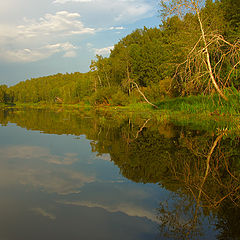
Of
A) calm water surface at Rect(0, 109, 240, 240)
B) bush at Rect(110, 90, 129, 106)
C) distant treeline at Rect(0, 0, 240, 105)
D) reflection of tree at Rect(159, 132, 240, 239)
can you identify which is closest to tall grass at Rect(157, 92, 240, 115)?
distant treeline at Rect(0, 0, 240, 105)

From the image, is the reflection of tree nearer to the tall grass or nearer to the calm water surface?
the calm water surface

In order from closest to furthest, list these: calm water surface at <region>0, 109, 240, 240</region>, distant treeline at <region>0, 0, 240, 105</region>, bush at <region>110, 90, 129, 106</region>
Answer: calm water surface at <region>0, 109, 240, 240</region> → distant treeline at <region>0, 0, 240, 105</region> → bush at <region>110, 90, 129, 106</region>

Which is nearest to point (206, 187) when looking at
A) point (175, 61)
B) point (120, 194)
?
point (120, 194)

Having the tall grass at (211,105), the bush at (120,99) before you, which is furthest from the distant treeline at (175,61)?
the tall grass at (211,105)

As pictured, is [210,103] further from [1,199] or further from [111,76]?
[111,76]

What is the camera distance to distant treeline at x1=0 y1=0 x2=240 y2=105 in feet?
34.9

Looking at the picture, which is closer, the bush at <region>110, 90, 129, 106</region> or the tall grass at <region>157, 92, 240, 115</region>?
the tall grass at <region>157, 92, 240, 115</region>

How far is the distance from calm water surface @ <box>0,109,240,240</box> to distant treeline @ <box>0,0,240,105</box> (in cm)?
585

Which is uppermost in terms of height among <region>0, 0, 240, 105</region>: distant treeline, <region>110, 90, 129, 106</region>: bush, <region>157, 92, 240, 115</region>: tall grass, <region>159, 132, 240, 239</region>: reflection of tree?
<region>0, 0, 240, 105</region>: distant treeline

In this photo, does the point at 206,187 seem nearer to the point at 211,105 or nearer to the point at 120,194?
the point at 120,194

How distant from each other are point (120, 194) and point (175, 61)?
22.8 m

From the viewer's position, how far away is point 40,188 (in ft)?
10.8

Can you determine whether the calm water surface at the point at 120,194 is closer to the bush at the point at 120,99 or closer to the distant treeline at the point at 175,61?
the distant treeline at the point at 175,61

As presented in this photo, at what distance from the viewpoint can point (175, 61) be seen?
23.8m
